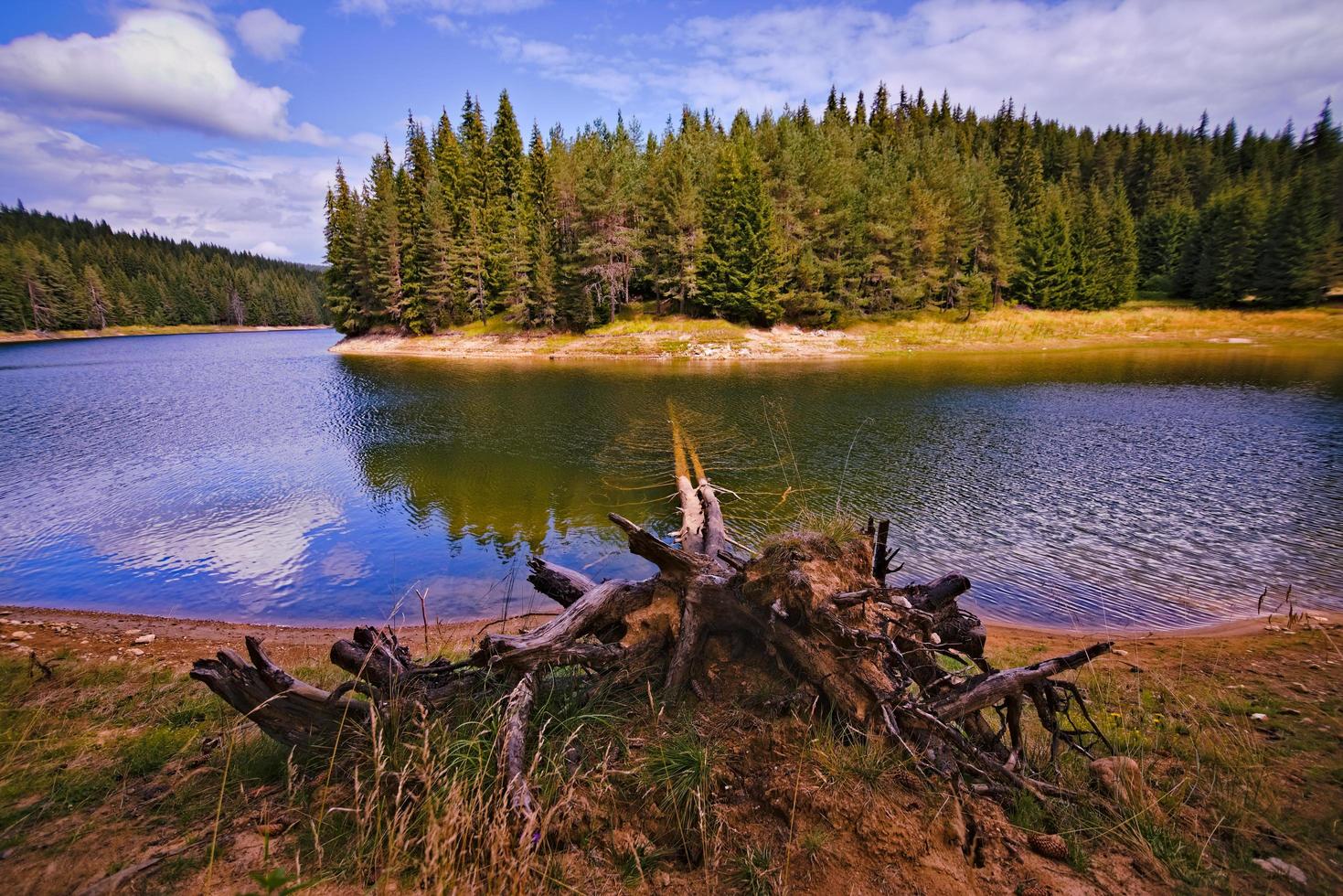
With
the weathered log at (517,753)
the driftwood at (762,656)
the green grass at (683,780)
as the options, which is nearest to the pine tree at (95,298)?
the driftwood at (762,656)

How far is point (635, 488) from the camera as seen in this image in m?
15.2

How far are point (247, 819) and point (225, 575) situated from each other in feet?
33.9

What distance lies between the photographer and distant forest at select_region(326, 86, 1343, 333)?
53.2m

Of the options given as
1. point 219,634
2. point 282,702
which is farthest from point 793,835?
point 219,634

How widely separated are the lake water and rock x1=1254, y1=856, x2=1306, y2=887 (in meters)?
3.22

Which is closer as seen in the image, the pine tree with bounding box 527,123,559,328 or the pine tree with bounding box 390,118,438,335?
the pine tree with bounding box 527,123,559,328

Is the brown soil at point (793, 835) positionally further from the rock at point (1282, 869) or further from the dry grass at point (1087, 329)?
the dry grass at point (1087, 329)

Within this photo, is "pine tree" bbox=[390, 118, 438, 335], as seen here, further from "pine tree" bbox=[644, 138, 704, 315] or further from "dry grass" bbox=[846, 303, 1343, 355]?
"dry grass" bbox=[846, 303, 1343, 355]

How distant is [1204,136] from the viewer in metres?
107

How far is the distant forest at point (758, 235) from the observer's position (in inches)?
2094

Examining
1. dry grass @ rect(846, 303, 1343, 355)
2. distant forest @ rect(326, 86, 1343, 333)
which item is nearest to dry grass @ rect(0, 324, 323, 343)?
distant forest @ rect(326, 86, 1343, 333)

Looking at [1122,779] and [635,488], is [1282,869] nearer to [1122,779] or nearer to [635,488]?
[1122,779]

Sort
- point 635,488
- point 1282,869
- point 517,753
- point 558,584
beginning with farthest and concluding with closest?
point 635,488 < point 558,584 < point 517,753 < point 1282,869

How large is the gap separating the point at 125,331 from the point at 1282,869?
5872 inches
